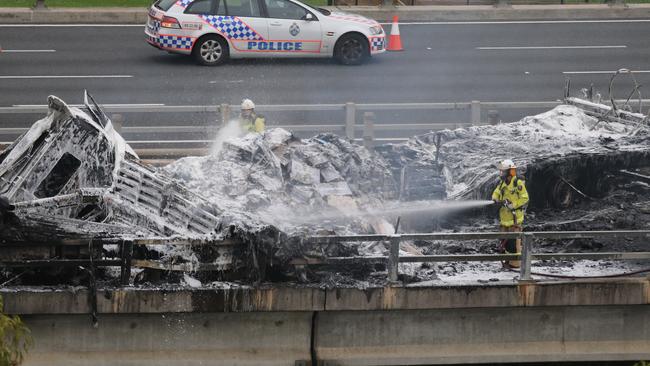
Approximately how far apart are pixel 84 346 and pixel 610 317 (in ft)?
16.6

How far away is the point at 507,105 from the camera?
1800 centimetres

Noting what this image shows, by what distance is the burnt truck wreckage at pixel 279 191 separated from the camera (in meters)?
11.7

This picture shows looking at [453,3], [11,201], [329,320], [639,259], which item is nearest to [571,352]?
[639,259]

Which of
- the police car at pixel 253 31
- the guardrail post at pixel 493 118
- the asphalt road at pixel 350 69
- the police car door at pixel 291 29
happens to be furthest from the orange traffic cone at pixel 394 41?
the guardrail post at pixel 493 118

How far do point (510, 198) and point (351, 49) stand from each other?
1172cm

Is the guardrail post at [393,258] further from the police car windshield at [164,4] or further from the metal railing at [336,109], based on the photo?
the police car windshield at [164,4]

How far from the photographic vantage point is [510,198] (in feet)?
42.0

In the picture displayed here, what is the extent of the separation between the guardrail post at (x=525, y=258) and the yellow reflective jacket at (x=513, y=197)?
3.02 feet

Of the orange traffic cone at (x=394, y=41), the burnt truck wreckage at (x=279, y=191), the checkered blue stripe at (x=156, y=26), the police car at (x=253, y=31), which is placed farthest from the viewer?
the orange traffic cone at (x=394, y=41)

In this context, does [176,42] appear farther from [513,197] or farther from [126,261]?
[126,261]

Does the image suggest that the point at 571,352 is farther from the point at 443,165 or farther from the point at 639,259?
the point at 443,165

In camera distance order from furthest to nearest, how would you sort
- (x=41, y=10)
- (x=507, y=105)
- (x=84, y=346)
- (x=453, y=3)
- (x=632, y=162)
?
1. (x=453, y=3)
2. (x=41, y=10)
3. (x=507, y=105)
4. (x=632, y=162)
5. (x=84, y=346)

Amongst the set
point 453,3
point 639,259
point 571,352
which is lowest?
point 571,352

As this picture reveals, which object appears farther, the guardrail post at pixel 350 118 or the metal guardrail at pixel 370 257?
the guardrail post at pixel 350 118
